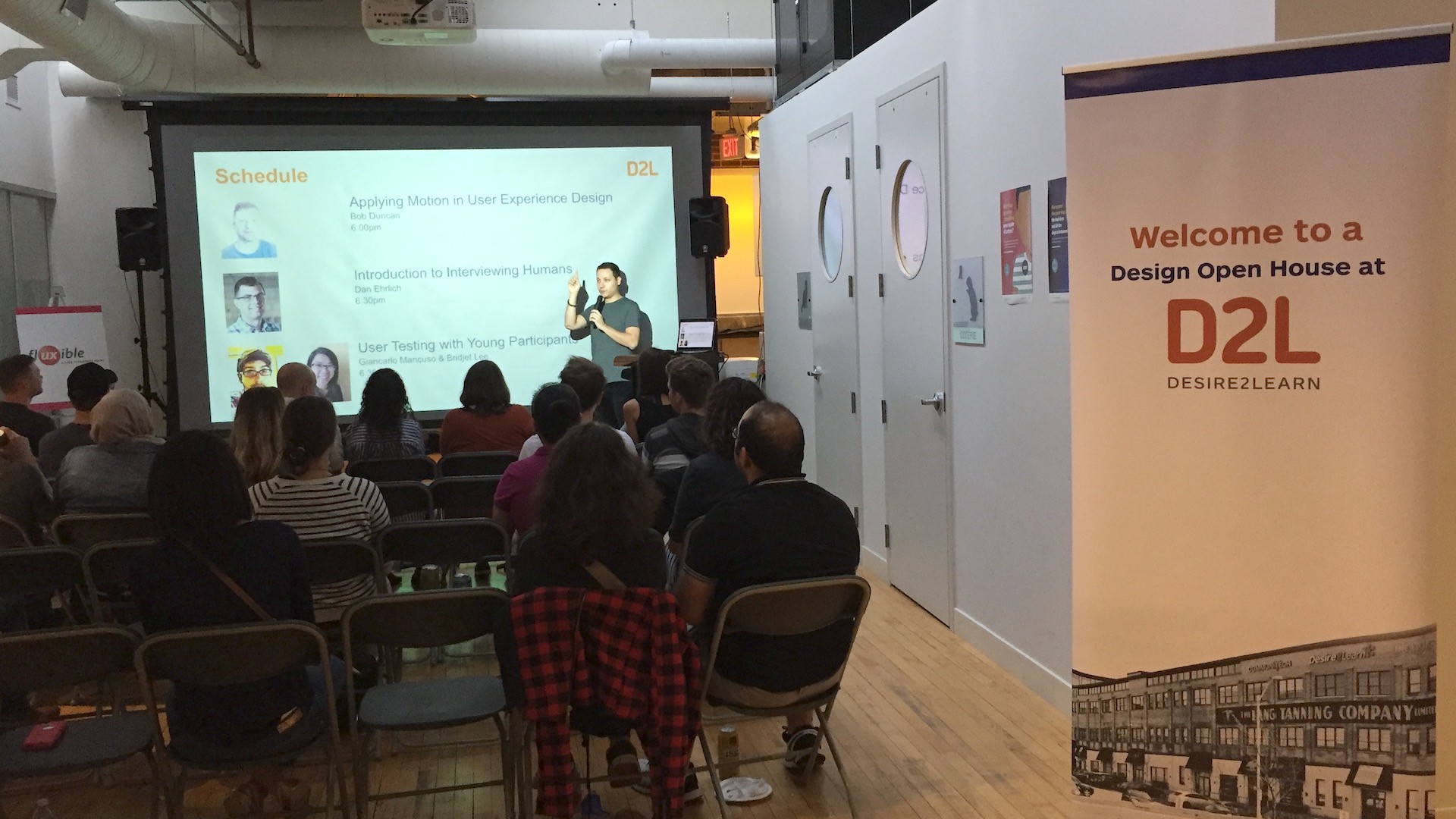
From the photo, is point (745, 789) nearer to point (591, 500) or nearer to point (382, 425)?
point (591, 500)

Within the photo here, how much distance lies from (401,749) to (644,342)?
527 cm

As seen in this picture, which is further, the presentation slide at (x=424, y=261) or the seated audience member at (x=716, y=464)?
the presentation slide at (x=424, y=261)

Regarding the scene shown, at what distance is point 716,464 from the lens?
3.65m

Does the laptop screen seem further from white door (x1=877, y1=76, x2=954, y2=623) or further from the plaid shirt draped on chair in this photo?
the plaid shirt draped on chair

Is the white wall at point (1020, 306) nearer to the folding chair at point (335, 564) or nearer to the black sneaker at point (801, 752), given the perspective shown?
the black sneaker at point (801, 752)

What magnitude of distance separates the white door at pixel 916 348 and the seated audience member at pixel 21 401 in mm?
4073

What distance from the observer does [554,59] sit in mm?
8648

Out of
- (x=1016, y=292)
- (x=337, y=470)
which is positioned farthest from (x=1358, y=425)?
(x=337, y=470)

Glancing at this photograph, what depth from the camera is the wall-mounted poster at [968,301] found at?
4.62m

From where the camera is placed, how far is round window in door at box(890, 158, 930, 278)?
5.29 metres

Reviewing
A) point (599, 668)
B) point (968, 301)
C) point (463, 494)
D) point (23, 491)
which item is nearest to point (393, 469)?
point (463, 494)

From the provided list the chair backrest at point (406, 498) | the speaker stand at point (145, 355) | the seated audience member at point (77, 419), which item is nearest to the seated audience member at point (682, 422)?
the chair backrest at point (406, 498)

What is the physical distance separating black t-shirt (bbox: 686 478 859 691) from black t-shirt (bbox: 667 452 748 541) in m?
0.49

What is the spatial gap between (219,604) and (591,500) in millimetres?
962
